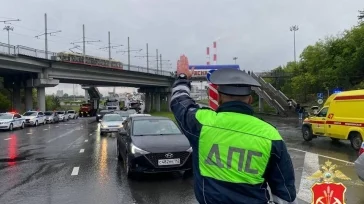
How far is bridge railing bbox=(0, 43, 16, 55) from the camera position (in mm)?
36938

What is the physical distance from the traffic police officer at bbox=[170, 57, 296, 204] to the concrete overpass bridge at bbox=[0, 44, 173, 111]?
3225 cm

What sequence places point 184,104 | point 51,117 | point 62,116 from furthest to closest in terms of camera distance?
point 62,116 → point 51,117 → point 184,104

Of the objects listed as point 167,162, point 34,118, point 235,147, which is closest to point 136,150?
point 167,162

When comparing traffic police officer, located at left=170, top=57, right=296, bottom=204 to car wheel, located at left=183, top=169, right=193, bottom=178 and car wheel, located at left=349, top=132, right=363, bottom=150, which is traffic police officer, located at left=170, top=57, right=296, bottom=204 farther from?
car wheel, located at left=349, top=132, right=363, bottom=150

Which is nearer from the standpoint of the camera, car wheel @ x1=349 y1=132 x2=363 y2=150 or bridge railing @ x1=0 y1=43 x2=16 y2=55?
car wheel @ x1=349 y1=132 x2=363 y2=150

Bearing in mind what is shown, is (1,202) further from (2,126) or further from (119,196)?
(2,126)

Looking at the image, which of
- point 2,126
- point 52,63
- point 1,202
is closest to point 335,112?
point 1,202

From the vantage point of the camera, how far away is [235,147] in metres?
2.43

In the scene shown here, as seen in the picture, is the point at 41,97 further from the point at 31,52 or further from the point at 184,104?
the point at 184,104

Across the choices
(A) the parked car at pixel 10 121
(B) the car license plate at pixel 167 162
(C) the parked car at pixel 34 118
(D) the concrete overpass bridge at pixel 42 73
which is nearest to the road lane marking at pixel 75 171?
(B) the car license plate at pixel 167 162

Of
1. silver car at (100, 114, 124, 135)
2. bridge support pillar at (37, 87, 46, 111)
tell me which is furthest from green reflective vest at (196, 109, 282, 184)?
bridge support pillar at (37, 87, 46, 111)

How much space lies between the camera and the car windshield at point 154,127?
1084 cm

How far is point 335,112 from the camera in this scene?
54.4 ft

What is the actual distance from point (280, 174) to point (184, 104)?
2.80 ft
